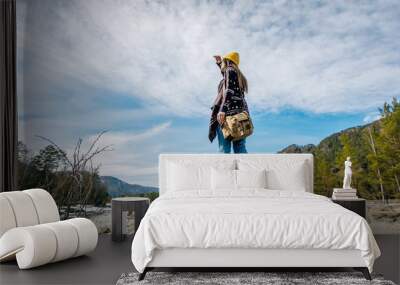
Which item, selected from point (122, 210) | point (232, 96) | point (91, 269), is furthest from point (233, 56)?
point (91, 269)

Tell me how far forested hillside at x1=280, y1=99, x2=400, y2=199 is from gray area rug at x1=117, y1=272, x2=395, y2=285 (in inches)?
109

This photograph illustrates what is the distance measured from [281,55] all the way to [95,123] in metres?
2.56

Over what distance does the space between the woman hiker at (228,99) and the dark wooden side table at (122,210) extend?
1407 millimetres

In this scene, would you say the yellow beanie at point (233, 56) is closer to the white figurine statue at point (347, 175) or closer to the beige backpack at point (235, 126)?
the beige backpack at point (235, 126)

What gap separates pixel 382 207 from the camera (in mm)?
7266

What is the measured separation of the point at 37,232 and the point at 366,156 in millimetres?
4385

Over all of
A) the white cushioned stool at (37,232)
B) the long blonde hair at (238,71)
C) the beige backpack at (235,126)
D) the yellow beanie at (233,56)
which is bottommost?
the white cushioned stool at (37,232)

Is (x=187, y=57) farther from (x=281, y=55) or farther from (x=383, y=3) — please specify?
(x=383, y=3)

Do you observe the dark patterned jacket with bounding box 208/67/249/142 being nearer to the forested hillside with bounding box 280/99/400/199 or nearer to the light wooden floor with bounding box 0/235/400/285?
the forested hillside with bounding box 280/99/400/199

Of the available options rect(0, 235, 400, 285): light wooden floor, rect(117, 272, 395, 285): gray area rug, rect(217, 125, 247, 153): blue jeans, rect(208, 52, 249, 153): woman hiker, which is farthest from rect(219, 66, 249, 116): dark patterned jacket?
rect(117, 272, 395, 285): gray area rug

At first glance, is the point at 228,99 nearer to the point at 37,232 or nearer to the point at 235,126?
the point at 235,126

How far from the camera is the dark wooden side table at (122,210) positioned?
627 centimetres

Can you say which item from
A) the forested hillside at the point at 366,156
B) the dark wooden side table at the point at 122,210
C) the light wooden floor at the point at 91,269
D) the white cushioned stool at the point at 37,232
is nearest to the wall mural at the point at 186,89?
the forested hillside at the point at 366,156

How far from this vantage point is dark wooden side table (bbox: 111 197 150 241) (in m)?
6.27
